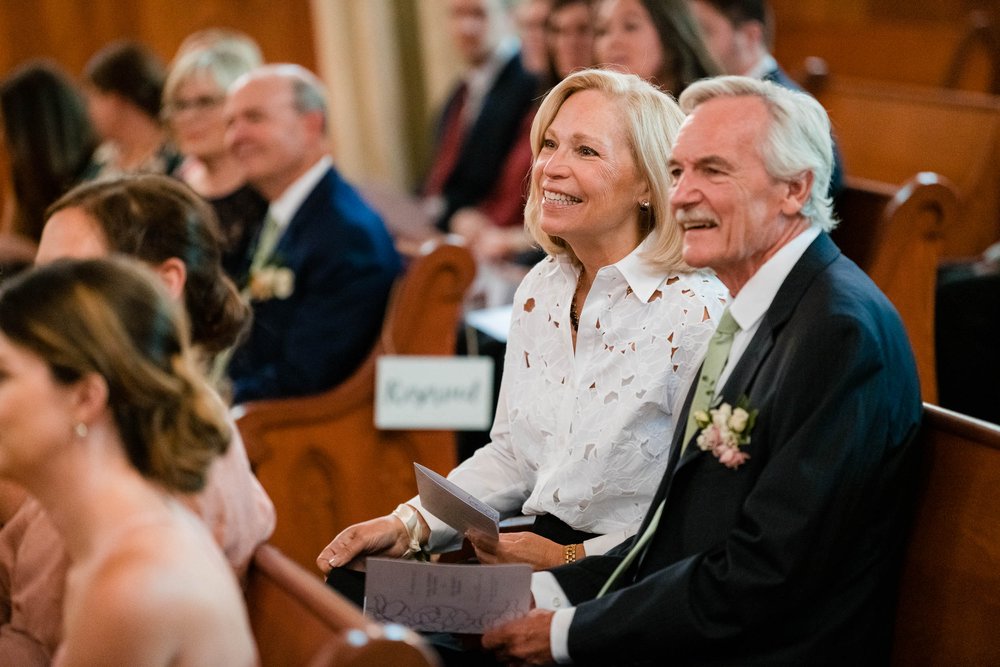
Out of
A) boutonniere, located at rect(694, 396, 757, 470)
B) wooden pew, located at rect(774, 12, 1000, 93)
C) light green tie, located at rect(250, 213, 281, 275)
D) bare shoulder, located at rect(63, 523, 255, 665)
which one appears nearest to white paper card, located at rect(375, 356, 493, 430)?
light green tie, located at rect(250, 213, 281, 275)

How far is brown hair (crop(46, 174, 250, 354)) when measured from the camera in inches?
91.7

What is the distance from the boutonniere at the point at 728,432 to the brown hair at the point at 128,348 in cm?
84

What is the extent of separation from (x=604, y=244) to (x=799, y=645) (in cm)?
93

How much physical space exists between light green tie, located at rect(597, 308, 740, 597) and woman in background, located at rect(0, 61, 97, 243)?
4.06 meters

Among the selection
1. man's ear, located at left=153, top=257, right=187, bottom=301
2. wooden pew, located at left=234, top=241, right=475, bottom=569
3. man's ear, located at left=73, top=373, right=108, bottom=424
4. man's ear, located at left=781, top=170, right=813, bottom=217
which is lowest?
wooden pew, located at left=234, top=241, right=475, bottom=569

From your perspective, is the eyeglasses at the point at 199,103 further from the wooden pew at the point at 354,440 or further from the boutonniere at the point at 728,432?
the boutonniere at the point at 728,432

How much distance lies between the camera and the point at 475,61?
6.98 meters

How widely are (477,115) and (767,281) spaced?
4655 millimetres

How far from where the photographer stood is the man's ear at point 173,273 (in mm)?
2330

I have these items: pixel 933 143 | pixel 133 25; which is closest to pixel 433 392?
pixel 933 143

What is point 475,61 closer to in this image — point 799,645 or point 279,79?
point 279,79

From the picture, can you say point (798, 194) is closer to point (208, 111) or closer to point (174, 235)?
point (174, 235)

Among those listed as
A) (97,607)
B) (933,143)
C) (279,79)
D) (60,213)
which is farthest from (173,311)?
(933,143)

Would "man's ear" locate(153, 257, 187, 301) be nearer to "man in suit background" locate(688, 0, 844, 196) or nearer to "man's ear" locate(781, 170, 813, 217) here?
"man's ear" locate(781, 170, 813, 217)
